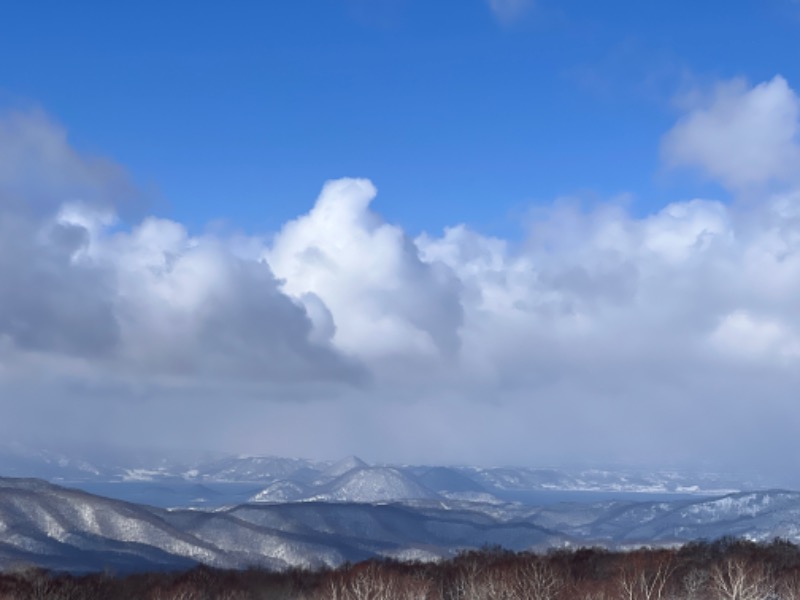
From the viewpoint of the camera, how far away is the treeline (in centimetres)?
10744

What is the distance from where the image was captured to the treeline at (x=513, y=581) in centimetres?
10744

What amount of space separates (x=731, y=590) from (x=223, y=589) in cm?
6362

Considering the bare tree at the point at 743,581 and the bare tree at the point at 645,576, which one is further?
the bare tree at the point at 645,576

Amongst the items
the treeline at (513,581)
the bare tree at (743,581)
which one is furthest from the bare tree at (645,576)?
the bare tree at (743,581)

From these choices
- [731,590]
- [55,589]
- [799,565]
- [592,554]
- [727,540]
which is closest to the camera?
[731,590]

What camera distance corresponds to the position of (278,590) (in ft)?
439

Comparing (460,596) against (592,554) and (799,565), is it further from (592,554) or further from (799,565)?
(799,565)

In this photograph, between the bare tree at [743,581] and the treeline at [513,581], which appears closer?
the bare tree at [743,581]

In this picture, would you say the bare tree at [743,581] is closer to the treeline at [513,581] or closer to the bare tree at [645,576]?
the treeline at [513,581]

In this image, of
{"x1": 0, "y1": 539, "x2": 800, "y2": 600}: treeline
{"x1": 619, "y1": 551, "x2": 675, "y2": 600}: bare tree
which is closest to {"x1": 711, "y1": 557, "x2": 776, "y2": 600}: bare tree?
{"x1": 0, "y1": 539, "x2": 800, "y2": 600}: treeline

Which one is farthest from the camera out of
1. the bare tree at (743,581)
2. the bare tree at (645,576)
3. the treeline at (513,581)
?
the treeline at (513,581)

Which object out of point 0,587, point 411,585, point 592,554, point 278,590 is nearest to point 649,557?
point 592,554

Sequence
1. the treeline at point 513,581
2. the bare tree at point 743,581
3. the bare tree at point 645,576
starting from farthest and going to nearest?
the treeline at point 513,581 < the bare tree at point 645,576 < the bare tree at point 743,581

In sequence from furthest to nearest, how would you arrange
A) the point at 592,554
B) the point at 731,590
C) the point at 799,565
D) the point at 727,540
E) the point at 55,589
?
the point at 727,540 < the point at 592,554 < the point at 799,565 < the point at 55,589 < the point at 731,590
